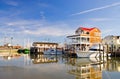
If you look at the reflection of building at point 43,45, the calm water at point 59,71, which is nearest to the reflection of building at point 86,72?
the calm water at point 59,71

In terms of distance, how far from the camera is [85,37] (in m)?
62.0

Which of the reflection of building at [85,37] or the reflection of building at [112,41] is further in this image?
the reflection of building at [112,41]

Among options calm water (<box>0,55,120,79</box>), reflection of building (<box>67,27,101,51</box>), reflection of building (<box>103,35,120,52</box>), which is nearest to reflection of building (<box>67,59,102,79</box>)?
calm water (<box>0,55,120,79</box>)

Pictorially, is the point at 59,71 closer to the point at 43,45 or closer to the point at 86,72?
the point at 86,72

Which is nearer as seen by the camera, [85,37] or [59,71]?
[59,71]

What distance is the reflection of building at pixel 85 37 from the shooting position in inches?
2320

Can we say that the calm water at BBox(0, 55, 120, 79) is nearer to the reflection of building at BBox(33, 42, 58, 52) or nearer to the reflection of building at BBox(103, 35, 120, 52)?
the reflection of building at BBox(103, 35, 120, 52)

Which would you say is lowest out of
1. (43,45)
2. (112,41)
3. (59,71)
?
(59,71)

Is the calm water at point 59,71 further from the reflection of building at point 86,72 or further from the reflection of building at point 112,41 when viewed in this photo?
the reflection of building at point 112,41

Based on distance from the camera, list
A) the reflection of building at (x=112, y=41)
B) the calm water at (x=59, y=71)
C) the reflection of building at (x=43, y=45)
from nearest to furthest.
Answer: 1. the calm water at (x=59, y=71)
2. the reflection of building at (x=112, y=41)
3. the reflection of building at (x=43, y=45)

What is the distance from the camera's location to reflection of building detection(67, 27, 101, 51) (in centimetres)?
5892

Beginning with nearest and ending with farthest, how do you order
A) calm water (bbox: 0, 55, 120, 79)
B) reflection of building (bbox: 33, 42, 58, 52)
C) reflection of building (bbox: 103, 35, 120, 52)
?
calm water (bbox: 0, 55, 120, 79) → reflection of building (bbox: 103, 35, 120, 52) → reflection of building (bbox: 33, 42, 58, 52)

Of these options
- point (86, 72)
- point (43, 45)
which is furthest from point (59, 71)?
point (43, 45)

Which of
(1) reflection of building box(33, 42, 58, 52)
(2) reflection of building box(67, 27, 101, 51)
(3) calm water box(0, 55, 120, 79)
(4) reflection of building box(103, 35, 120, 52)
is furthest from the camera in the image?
(1) reflection of building box(33, 42, 58, 52)
